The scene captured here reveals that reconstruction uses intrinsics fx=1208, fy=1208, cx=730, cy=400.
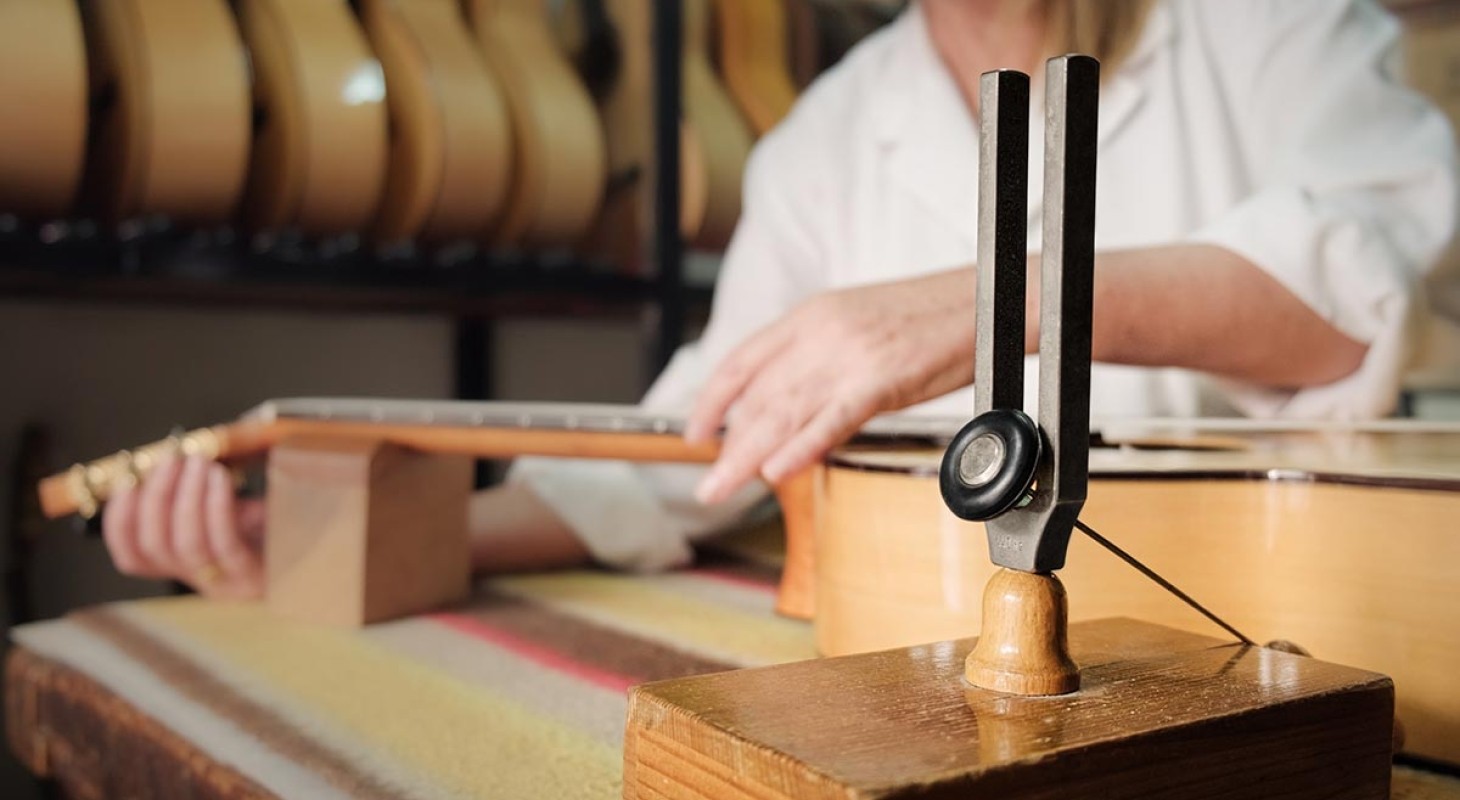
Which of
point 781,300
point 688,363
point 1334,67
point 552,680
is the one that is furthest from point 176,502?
point 1334,67

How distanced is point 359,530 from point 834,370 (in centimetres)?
32

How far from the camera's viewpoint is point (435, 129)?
127 centimetres

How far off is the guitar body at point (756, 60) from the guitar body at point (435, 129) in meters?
0.44

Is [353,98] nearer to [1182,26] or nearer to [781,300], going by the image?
[781,300]

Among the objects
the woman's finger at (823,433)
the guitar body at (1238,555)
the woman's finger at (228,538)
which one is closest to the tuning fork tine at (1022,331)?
the guitar body at (1238,555)

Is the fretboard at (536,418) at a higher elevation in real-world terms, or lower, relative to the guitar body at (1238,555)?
higher

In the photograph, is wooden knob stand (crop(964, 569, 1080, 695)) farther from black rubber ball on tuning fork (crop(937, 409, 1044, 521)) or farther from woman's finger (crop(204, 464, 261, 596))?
woman's finger (crop(204, 464, 261, 596))

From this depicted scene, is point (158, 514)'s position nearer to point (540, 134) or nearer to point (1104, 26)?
point (540, 134)

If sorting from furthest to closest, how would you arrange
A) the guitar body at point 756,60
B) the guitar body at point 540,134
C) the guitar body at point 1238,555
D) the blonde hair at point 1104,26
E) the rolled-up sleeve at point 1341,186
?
the guitar body at point 756,60 < the guitar body at point 540,134 < the blonde hair at point 1104,26 < the rolled-up sleeve at point 1341,186 < the guitar body at point 1238,555

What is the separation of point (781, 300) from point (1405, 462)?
2.49ft

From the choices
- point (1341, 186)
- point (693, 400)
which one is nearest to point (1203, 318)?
point (1341, 186)

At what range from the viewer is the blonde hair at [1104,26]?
1.06 m

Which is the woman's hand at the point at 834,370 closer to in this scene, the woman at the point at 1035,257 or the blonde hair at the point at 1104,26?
the woman at the point at 1035,257

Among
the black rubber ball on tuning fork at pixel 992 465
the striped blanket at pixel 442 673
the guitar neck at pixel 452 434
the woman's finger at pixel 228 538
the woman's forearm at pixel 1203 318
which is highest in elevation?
the woman's forearm at pixel 1203 318
